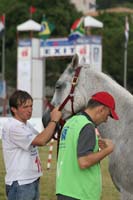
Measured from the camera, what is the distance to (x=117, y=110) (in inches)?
247

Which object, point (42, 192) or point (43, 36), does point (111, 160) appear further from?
point (43, 36)

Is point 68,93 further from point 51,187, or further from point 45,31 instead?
point 45,31

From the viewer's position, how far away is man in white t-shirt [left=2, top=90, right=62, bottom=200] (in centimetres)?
580

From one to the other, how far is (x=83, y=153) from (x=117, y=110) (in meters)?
1.57

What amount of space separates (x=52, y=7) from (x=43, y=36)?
2663cm

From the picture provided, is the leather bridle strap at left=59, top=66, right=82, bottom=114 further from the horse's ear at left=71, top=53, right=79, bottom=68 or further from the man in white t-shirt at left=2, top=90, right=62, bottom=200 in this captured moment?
the man in white t-shirt at left=2, top=90, right=62, bottom=200

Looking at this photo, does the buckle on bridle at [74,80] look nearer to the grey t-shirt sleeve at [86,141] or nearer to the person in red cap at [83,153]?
the person in red cap at [83,153]

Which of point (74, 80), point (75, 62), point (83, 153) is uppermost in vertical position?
point (75, 62)

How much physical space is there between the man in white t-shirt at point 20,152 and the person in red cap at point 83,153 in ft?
2.71

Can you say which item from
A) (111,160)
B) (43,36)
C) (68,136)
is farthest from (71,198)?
(43,36)

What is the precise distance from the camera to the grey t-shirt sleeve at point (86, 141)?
15.7ft

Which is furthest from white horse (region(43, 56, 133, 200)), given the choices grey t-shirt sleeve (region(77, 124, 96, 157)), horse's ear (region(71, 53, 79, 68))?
grey t-shirt sleeve (region(77, 124, 96, 157))

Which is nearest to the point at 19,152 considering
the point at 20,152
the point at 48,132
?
the point at 20,152

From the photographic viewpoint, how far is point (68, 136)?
4.91 m
